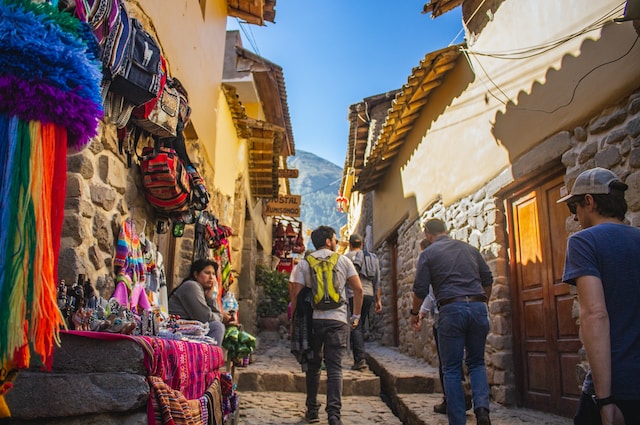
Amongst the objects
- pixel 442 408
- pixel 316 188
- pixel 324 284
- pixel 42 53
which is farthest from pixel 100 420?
pixel 316 188

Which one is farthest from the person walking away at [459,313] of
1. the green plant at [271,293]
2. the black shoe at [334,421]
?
the green plant at [271,293]

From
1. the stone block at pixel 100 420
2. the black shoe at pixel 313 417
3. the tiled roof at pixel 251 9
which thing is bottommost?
the black shoe at pixel 313 417

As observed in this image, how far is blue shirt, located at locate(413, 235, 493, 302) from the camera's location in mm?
3811

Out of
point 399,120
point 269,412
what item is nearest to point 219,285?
point 269,412

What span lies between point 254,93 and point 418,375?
7701 millimetres

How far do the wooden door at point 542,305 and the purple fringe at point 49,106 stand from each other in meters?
3.84

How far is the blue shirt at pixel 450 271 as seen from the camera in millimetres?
3811

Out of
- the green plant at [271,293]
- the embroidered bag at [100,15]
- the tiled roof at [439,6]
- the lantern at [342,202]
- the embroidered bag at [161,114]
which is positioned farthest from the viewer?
the lantern at [342,202]

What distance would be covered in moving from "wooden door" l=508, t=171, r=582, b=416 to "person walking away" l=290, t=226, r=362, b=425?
5.36 feet

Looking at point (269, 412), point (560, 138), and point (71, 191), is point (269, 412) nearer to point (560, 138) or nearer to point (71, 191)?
point (71, 191)

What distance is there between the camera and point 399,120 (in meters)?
8.32

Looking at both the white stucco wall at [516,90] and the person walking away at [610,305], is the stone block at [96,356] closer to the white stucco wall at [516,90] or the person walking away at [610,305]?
the person walking away at [610,305]

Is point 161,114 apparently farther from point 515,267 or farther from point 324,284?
point 515,267

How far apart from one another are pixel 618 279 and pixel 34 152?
6.81 ft
